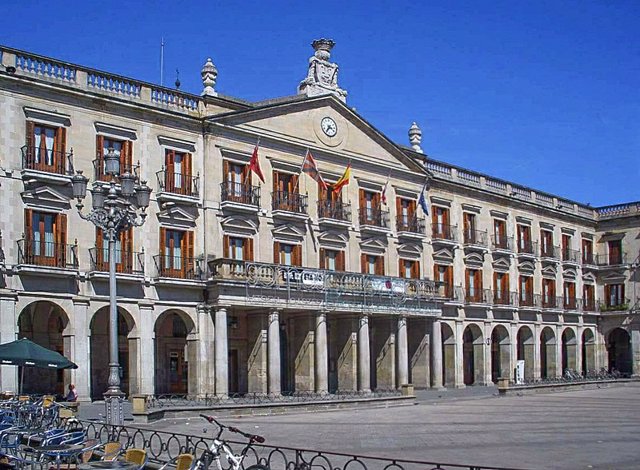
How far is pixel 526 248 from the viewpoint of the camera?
2491 inches

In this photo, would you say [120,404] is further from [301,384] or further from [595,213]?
[595,213]

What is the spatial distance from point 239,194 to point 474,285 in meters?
21.0

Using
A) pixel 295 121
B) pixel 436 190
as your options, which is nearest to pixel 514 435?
pixel 295 121

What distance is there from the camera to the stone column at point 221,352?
133 feet

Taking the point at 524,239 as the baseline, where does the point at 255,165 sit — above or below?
above

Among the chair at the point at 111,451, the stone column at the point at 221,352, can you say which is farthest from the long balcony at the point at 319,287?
the chair at the point at 111,451

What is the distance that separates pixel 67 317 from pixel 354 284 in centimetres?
1514

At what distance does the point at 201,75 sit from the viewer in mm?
43656

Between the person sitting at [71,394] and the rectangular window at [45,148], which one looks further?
the rectangular window at [45,148]

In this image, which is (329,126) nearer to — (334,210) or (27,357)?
(334,210)

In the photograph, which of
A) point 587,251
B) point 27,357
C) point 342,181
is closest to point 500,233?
point 587,251

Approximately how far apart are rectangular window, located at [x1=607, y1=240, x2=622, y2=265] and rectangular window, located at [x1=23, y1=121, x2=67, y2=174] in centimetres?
4767

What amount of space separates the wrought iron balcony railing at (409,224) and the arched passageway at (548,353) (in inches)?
662

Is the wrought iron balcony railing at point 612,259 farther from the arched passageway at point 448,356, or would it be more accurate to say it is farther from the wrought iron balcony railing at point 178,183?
the wrought iron balcony railing at point 178,183
